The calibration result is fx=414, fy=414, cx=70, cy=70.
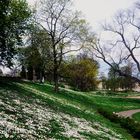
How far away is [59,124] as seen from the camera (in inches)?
1171

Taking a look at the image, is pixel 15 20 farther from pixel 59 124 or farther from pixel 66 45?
pixel 59 124

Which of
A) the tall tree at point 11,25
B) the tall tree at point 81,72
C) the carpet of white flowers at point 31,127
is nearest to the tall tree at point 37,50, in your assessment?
the tall tree at point 11,25

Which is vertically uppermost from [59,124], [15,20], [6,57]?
[15,20]

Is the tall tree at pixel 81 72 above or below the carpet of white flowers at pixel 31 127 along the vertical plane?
above

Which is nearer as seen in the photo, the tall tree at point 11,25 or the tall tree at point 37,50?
the tall tree at point 11,25

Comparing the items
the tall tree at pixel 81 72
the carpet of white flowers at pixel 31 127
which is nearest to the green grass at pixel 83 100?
the carpet of white flowers at pixel 31 127

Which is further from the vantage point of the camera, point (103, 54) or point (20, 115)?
point (103, 54)

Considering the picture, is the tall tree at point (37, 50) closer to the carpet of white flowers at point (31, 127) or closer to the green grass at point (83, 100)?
the green grass at point (83, 100)

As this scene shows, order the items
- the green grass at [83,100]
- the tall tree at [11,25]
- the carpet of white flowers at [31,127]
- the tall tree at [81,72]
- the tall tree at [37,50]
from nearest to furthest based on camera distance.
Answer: the carpet of white flowers at [31,127] → the tall tree at [11,25] → the green grass at [83,100] → the tall tree at [37,50] → the tall tree at [81,72]

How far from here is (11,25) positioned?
163 feet

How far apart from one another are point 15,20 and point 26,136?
104 feet

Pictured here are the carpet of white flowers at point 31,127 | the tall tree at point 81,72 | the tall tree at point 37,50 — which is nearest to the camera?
the carpet of white flowers at point 31,127

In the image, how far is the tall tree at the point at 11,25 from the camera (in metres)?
46.8

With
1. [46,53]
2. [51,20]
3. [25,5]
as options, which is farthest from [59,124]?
[46,53]
